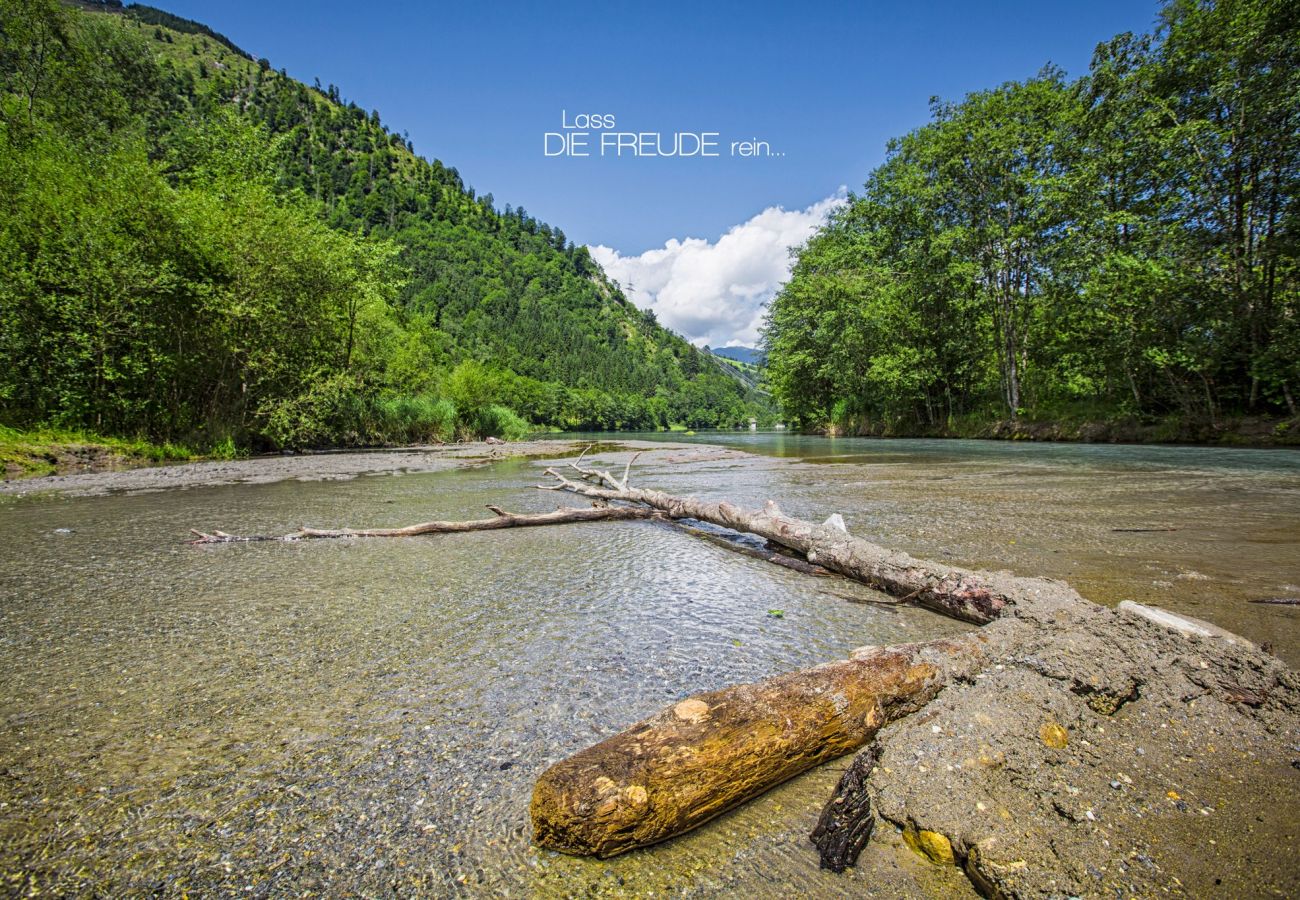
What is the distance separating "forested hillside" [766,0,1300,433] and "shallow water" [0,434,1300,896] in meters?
13.3

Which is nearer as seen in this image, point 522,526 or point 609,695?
point 609,695

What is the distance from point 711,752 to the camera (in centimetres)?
158

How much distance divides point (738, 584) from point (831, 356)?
107ft

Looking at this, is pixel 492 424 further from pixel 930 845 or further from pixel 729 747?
pixel 930 845

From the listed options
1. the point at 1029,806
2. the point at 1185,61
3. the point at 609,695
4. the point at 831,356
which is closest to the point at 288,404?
the point at 609,695

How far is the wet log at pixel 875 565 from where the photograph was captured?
3100 mm

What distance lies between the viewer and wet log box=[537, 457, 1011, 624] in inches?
122

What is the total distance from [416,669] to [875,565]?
3.05 meters

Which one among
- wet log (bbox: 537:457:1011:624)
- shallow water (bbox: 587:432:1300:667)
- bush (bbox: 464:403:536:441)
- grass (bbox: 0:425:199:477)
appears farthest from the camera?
A: bush (bbox: 464:403:536:441)

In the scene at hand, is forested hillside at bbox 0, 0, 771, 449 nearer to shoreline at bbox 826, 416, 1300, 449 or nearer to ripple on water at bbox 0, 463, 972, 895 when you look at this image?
ripple on water at bbox 0, 463, 972, 895

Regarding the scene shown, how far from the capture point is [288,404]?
18.1m

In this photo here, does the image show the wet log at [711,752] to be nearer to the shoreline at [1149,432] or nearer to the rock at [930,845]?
the rock at [930,845]

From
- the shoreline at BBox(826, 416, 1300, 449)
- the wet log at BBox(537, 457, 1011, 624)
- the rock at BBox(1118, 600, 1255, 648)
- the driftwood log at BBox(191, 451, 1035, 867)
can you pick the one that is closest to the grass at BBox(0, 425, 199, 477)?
the wet log at BBox(537, 457, 1011, 624)

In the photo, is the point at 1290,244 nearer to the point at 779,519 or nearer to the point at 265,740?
the point at 779,519
